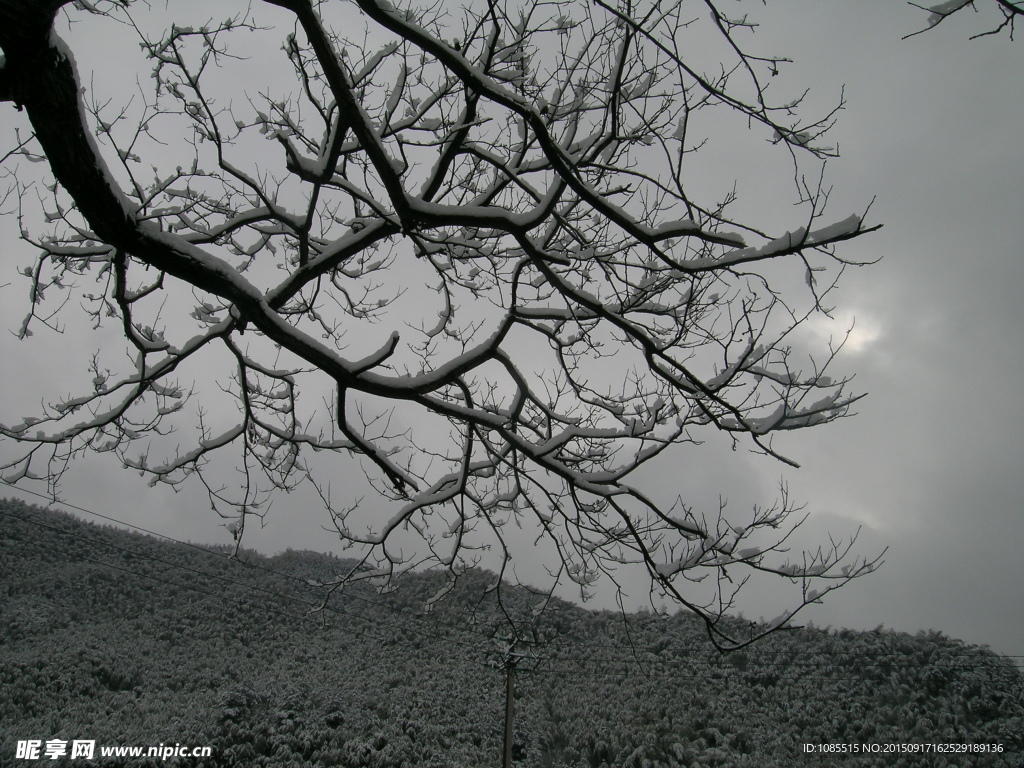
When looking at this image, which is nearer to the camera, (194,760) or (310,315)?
(310,315)

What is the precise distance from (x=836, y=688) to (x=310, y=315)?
49.4ft

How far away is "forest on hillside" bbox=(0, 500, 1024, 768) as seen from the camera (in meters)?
11.7

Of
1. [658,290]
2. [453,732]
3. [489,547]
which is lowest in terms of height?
[453,732]

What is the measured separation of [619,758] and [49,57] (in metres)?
14.9

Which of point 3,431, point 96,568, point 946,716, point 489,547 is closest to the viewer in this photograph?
point 3,431

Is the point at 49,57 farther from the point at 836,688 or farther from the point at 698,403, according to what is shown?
the point at 836,688

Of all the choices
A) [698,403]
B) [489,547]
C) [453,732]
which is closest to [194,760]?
[453,732]

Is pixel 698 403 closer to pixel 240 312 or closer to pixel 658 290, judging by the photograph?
pixel 658 290

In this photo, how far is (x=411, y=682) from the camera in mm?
16547

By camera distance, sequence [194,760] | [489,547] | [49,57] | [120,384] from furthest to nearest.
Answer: [194,760] → [489,547] → [120,384] → [49,57]

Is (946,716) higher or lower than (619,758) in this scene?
higher

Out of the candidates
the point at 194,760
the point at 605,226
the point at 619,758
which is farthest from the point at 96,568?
the point at 605,226

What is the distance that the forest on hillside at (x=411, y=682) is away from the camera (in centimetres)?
1172

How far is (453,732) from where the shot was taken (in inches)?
563
